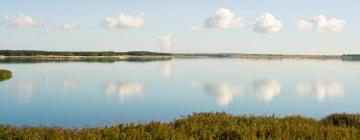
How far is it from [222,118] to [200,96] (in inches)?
1118

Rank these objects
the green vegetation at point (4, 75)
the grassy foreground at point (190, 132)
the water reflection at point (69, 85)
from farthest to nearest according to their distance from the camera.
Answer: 1. the green vegetation at point (4, 75)
2. the water reflection at point (69, 85)
3. the grassy foreground at point (190, 132)

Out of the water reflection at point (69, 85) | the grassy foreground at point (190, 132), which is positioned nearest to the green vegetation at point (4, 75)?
the water reflection at point (69, 85)

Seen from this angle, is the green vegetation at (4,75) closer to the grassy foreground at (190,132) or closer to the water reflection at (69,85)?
the water reflection at (69,85)

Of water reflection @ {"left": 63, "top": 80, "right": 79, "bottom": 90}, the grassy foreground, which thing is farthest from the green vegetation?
the grassy foreground

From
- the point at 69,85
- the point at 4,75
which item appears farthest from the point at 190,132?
the point at 4,75

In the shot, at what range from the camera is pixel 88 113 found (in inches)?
1256

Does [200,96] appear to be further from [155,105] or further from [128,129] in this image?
[128,129]

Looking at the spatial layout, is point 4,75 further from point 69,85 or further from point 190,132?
point 190,132

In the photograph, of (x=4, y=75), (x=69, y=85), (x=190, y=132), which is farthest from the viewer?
(x=4, y=75)

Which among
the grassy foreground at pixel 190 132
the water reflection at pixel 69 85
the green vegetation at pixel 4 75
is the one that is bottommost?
the water reflection at pixel 69 85

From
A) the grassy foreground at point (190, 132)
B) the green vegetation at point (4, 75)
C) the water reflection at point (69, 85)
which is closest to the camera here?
the grassy foreground at point (190, 132)

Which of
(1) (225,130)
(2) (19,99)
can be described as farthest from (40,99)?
(1) (225,130)

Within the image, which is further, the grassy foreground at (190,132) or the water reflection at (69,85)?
the water reflection at (69,85)

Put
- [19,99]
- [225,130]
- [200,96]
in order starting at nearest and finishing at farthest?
1. [225,130]
2. [19,99]
3. [200,96]
